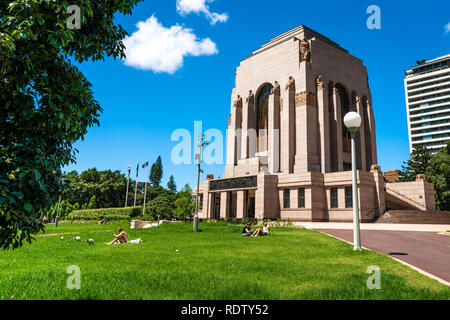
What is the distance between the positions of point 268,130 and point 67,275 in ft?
124

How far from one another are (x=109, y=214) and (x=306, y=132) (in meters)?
34.0

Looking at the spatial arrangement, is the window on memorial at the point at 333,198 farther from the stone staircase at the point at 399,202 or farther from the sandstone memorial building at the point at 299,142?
the stone staircase at the point at 399,202

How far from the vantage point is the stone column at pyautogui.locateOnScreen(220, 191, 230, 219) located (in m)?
39.2

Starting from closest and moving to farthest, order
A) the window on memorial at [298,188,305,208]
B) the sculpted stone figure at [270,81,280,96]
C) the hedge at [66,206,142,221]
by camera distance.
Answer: the window on memorial at [298,188,305,208] < the sculpted stone figure at [270,81,280,96] < the hedge at [66,206,142,221]

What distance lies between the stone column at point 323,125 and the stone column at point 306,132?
697 millimetres

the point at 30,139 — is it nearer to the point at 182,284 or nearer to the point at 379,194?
the point at 182,284

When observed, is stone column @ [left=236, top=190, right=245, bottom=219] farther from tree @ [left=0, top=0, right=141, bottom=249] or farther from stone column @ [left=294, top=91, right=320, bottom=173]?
tree @ [left=0, top=0, right=141, bottom=249]

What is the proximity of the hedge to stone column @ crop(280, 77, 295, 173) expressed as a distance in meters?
24.6

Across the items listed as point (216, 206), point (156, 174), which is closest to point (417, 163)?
point (216, 206)

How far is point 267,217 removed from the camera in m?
34.5

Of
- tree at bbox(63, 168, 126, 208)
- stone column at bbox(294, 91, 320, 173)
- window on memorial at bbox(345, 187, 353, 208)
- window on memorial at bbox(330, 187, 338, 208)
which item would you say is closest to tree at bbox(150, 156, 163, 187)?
tree at bbox(63, 168, 126, 208)

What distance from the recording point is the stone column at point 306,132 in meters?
37.1
